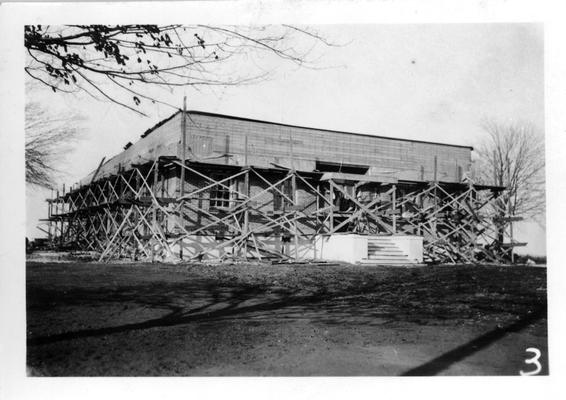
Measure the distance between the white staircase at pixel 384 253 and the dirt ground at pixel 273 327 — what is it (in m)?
6.72

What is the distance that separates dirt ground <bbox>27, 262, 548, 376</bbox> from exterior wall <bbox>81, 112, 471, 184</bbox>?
921 cm

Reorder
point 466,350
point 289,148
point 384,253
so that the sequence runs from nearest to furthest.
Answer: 1. point 466,350
2. point 384,253
3. point 289,148

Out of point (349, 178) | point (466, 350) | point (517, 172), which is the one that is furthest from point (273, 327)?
point (517, 172)

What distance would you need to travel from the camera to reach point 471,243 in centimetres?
2277

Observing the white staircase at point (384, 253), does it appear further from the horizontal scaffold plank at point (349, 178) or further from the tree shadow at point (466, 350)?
the tree shadow at point (466, 350)

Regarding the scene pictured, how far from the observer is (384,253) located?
18.9 metres

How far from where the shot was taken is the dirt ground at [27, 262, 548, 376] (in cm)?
562

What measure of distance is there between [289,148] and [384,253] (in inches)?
256

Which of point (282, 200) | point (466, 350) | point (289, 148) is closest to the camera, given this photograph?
point (466, 350)

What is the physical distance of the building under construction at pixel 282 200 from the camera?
60.0 ft

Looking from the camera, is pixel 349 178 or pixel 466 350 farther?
pixel 349 178

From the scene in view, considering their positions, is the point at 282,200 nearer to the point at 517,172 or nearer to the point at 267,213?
the point at 267,213

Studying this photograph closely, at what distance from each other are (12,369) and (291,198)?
1552cm
